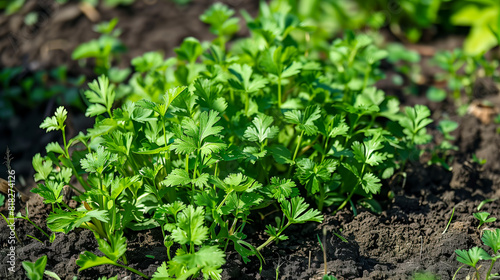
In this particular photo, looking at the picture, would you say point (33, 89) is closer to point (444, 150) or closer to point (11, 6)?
point (11, 6)

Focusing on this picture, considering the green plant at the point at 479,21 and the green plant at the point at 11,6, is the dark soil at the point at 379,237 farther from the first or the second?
the green plant at the point at 11,6

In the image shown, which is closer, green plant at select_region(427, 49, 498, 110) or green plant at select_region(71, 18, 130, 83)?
green plant at select_region(71, 18, 130, 83)

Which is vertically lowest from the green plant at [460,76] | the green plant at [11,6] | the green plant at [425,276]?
the green plant at [460,76]

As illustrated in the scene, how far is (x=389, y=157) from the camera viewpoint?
2.00 metres

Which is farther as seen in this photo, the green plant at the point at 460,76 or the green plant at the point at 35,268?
the green plant at the point at 460,76

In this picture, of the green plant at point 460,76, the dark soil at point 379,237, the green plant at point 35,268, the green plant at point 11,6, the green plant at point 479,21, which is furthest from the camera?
the green plant at point 11,6

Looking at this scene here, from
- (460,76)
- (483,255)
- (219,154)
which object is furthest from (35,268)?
(460,76)

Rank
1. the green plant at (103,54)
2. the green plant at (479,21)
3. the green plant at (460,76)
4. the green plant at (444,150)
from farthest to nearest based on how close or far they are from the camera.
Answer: the green plant at (479,21) < the green plant at (460,76) < the green plant at (103,54) < the green plant at (444,150)

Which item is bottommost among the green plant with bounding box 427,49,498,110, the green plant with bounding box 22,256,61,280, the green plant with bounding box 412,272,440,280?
the green plant with bounding box 427,49,498,110

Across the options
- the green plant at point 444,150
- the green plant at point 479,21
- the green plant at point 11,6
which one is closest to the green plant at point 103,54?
the green plant at point 11,6

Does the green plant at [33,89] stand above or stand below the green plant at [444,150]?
above

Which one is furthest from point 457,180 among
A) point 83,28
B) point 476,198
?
point 83,28

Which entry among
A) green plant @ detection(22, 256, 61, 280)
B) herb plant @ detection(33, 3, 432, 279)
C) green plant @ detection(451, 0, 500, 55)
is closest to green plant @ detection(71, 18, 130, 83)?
herb plant @ detection(33, 3, 432, 279)

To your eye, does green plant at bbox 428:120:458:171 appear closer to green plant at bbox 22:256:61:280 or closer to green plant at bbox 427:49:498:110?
green plant at bbox 427:49:498:110
